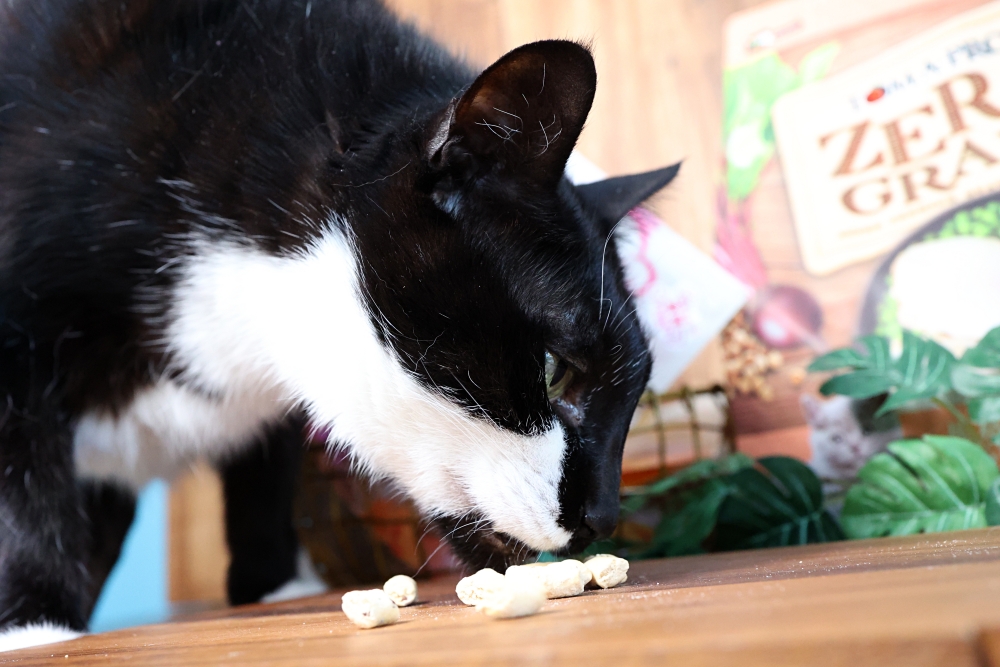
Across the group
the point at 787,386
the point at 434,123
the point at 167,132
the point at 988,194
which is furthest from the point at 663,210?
the point at 167,132

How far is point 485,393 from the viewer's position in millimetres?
663

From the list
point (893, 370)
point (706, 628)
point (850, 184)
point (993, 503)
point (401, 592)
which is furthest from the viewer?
point (850, 184)

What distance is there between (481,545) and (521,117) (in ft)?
1.36

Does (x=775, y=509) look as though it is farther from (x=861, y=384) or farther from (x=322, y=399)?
(x=322, y=399)

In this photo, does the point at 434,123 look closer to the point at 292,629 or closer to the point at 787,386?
the point at 292,629

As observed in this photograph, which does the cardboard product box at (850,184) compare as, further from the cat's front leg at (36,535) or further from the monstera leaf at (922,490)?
the cat's front leg at (36,535)

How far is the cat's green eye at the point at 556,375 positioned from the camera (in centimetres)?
70

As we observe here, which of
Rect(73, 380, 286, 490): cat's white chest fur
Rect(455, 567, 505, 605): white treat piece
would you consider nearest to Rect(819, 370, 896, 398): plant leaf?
Rect(455, 567, 505, 605): white treat piece

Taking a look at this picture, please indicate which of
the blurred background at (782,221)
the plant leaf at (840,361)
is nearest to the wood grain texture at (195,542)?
the blurred background at (782,221)

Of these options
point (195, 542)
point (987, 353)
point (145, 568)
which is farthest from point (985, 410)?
point (145, 568)

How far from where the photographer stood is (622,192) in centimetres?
90

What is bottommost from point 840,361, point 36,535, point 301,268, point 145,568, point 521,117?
point 145,568

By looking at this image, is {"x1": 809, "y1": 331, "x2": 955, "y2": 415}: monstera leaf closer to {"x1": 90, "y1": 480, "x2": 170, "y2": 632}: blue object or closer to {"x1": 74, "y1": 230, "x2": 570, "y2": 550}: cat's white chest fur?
{"x1": 74, "y1": 230, "x2": 570, "y2": 550}: cat's white chest fur

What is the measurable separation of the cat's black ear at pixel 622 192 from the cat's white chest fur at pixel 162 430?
44cm
